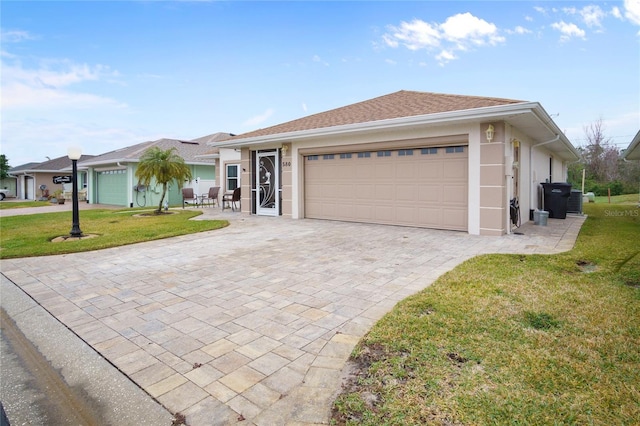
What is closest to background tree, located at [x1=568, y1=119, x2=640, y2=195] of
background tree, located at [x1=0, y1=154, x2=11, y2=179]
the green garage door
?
the green garage door

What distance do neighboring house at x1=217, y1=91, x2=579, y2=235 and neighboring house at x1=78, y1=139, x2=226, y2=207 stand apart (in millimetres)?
7002

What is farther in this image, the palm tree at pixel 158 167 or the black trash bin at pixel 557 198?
the palm tree at pixel 158 167

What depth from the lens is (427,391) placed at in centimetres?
209

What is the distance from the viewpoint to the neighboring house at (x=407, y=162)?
25.6ft

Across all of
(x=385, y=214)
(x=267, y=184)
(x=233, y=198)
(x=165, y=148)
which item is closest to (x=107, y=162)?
(x=165, y=148)

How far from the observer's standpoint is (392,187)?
9.52 m

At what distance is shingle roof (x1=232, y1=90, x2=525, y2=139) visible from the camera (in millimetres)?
8086

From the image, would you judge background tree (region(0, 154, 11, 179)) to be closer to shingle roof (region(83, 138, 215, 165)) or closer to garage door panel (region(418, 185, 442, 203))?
shingle roof (region(83, 138, 215, 165))

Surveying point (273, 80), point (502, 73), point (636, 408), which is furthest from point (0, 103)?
point (502, 73)

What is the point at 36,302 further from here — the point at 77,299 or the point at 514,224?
the point at 514,224

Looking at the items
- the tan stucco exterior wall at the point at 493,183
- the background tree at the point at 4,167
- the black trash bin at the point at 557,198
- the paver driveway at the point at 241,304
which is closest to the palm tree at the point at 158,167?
the paver driveway at the point at 241,304

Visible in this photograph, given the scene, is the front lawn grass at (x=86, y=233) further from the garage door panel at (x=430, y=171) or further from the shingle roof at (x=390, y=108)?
the garage door panel at (x=430, y=171)

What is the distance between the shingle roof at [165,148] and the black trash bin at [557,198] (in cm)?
1558

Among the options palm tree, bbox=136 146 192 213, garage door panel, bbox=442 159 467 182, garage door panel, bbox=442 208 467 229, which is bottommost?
garage door panel, bbox=442 208 467 229
